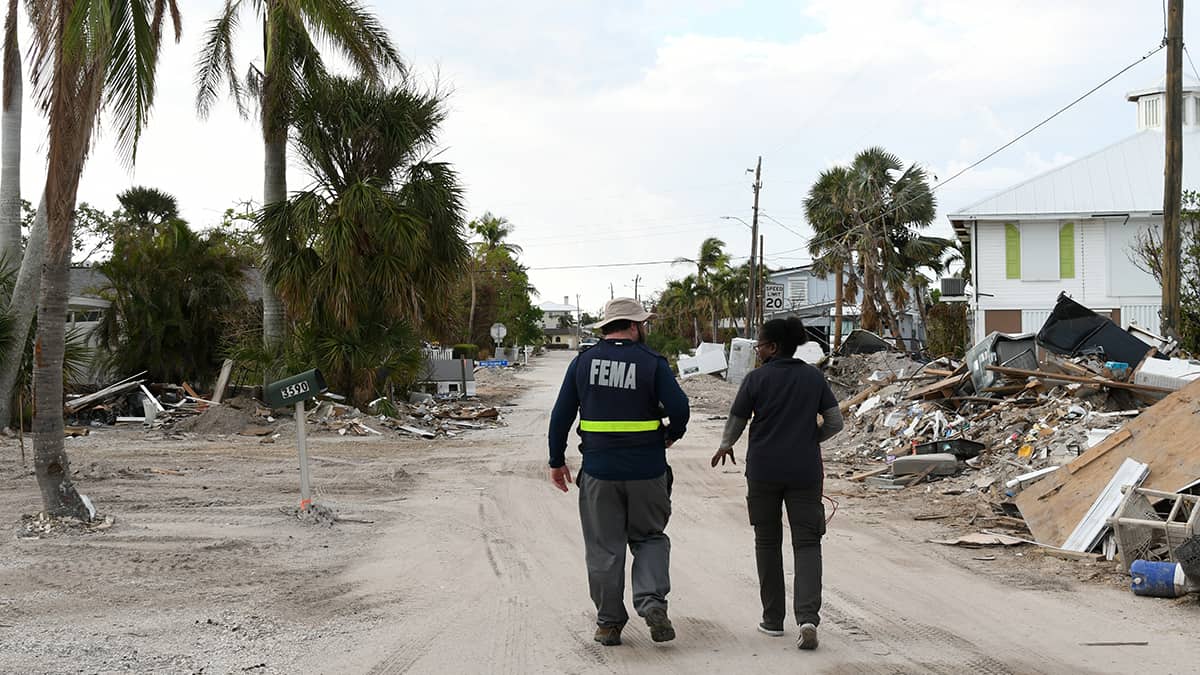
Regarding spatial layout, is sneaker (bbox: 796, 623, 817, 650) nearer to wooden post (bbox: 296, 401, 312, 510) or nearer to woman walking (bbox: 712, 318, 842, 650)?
woman walking (bbox: 712, 318, 842, 650)

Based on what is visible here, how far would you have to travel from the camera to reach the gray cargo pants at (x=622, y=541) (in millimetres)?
5711

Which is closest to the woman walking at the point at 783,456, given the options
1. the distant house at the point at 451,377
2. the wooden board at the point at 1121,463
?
the wooden board at the point at 1121,463

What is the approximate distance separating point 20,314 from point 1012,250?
23.6 m

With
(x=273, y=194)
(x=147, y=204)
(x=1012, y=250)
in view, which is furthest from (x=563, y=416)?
(x=147, y=204)

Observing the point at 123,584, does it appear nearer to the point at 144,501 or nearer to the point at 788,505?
the point at 144,501

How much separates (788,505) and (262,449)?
43.5 ft

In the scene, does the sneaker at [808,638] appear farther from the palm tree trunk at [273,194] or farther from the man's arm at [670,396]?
the palm tree trunk at [273,194]

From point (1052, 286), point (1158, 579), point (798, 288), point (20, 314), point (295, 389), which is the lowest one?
point (1158, 579)

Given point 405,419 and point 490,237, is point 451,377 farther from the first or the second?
point 490,237

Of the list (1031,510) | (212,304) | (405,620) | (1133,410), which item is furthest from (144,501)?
(212,304)

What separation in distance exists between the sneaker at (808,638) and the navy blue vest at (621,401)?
123 cm

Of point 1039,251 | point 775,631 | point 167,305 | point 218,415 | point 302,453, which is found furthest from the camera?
point 1039,251

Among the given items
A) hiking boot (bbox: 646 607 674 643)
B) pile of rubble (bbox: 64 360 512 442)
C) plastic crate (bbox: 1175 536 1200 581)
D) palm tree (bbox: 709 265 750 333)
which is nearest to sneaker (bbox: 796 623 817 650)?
hiking boot (bbox: 646 607 674 643)

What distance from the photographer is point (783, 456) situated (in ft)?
19.1
